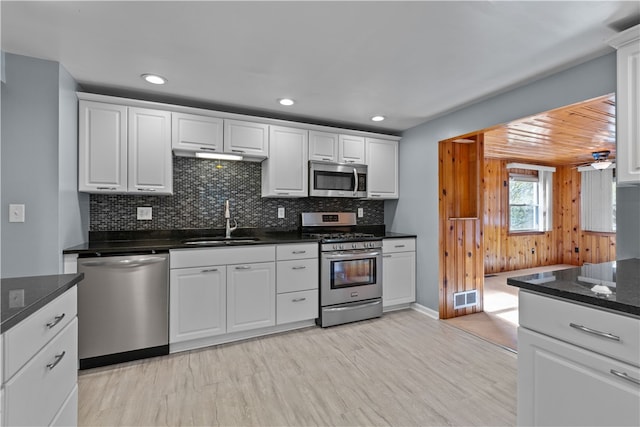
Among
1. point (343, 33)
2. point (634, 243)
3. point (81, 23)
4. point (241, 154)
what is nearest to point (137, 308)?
point (241, 154)

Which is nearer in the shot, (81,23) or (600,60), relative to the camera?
(81,23)

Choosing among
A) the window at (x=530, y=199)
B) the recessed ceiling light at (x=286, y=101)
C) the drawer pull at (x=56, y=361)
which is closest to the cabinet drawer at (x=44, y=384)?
the drawer pull at (x=56, y=361)

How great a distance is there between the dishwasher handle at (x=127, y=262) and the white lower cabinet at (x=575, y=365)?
2.53 metres

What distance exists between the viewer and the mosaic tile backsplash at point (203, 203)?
2914 millimetres

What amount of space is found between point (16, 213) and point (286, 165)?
2223 millimetres

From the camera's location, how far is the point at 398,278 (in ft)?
12.0

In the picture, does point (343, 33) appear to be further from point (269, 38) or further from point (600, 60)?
point (600, 60)

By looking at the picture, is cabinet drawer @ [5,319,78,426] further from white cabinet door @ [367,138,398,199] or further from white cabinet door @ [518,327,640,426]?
white cabinet door @ [367,138,398,199]

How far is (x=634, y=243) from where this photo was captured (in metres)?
1.95

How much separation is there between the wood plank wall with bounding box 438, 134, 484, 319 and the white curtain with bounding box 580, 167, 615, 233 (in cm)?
455

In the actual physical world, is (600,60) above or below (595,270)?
above

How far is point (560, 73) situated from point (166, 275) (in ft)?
11.4

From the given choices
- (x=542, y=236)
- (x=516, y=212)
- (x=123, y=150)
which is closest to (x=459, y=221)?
(x=123, y=150)

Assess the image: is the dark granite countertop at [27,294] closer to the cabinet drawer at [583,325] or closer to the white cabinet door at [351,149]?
the cabinet drawer at [583,325]
